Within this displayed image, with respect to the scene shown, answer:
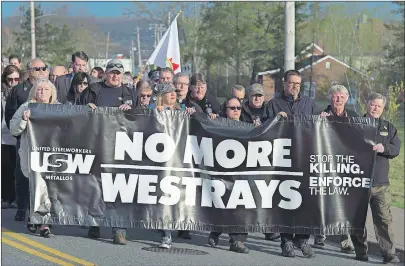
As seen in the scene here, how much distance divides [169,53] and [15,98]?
4.30 m

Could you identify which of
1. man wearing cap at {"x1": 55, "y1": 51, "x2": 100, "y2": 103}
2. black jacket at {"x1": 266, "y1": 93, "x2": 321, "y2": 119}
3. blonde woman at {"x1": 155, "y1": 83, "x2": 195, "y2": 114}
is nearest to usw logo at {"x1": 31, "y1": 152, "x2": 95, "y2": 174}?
blonde woman at {"x1": 155, "y1": 83, "x2": 195, "y2": 114}

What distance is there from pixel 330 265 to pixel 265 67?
57949 mm

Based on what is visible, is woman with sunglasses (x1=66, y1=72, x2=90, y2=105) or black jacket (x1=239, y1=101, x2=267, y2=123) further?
woman with sunglasses (x1=66, y1=72, x2=90, y2=105)

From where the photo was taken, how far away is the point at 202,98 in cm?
988

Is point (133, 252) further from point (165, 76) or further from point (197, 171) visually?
point (165, 76)

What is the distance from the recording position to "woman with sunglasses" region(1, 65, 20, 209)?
11.2m

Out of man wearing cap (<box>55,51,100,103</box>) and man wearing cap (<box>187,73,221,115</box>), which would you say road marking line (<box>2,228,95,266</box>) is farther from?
man wearing cap (<box>187,73,221,115</box>)

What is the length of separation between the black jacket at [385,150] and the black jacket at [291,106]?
767 millimetres

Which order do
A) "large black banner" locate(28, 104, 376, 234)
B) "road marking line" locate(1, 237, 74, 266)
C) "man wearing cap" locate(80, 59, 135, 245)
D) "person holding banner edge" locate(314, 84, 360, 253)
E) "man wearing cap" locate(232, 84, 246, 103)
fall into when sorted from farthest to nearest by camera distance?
"man wearing cap" locate(232, 84, 246, 103) → "man wearing cap" locate(80, 59, 135, 245) → "person holding banner edge" locate(314, 84, 360, 253) → "large black banner" locate(28, 104, 376, 234) → "road marking line" locate(1, 237, 74, 266)

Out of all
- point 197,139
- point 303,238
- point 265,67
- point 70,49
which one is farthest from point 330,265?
point 70,49

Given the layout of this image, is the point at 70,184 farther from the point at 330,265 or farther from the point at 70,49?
the point at 70,49

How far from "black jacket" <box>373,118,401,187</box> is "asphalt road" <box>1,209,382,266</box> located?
0.89m

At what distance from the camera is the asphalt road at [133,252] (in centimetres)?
813

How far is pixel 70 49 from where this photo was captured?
91438 millimetres
